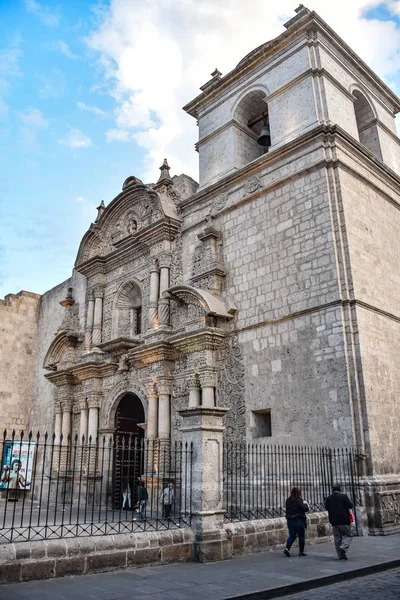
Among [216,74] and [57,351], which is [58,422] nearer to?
[57,351]

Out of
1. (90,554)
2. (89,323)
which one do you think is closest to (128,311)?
(89,323)

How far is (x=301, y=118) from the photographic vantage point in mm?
12156

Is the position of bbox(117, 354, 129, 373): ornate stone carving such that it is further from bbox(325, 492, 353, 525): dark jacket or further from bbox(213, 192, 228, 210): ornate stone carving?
bbox(325, 492, 353, 525): dark jacket

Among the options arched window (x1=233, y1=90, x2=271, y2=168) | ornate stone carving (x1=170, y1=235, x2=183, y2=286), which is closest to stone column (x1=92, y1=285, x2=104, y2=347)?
ornate stone carving (x1=170, y1=235, x2=183, y2=286)

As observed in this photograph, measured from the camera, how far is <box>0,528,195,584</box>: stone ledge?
536 centimetres

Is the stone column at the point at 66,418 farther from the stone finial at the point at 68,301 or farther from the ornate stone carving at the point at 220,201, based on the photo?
the ornate stone carving at the point at 220,201

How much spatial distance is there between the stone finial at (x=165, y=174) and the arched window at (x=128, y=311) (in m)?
3.12

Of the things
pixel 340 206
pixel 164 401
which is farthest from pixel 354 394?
pixel 164 401

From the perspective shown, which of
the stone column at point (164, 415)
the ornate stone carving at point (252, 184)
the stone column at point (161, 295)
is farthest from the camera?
the stone column at point (161, 295)

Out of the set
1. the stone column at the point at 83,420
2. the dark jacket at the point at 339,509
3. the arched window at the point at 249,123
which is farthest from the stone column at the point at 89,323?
the dark jacket at the point at 339,509

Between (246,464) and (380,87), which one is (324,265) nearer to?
(246,464)

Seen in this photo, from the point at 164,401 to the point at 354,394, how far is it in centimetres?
507

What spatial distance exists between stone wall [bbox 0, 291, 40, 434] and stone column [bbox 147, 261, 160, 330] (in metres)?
7.75

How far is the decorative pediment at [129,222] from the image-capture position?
47.5 feet
